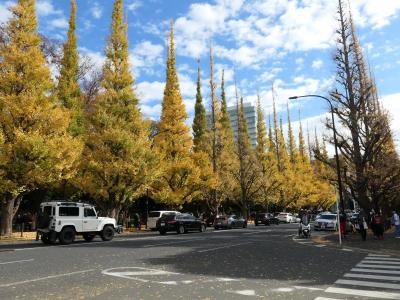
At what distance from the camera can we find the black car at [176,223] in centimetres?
2842

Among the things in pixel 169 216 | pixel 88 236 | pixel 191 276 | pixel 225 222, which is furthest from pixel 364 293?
pixel 225 222

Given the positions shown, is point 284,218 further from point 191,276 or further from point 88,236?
point 191,276

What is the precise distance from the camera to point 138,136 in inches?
1212

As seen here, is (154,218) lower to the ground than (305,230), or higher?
higher

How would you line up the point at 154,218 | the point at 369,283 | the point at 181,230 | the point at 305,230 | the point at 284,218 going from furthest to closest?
the point at 284,218 → the point at 154,218 → the point at 181,230 → the point at 305,230 → the point at 369,283

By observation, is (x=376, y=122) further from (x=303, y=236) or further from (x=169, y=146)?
(x=169, y=146)

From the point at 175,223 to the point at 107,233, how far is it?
25.1ft

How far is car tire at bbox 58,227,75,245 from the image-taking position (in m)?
19.5

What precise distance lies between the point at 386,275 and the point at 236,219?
28.8 meters

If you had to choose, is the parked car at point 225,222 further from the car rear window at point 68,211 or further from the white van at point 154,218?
the car rear window at point 68,211

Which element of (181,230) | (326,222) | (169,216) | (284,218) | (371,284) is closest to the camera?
(371,284)

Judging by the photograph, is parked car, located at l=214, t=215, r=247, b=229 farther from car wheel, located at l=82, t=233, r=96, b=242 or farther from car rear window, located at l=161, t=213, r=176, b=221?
car wheel, located at l=82, t=233, r=96, b=242

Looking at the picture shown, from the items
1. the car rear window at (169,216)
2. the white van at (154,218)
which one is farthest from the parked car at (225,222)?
the car rear window at (169,216)

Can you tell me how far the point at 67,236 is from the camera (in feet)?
65.0
